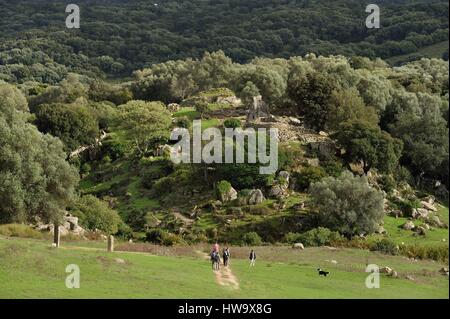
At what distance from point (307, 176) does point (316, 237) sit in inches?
698

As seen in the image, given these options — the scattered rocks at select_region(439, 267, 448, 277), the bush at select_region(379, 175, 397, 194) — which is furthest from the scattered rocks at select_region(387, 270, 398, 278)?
the bush at select_region(379, 175, 397, 194)

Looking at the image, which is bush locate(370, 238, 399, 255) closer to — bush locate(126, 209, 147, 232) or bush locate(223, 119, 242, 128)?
bush locate(126, 209, 147, 232)

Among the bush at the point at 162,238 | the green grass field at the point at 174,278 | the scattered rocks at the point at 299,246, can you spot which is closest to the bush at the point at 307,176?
the bush at the point at 162,238

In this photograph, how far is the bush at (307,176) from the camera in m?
77.7

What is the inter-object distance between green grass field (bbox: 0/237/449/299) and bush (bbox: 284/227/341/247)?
12.7 meters

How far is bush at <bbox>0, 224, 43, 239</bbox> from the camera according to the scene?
172ft

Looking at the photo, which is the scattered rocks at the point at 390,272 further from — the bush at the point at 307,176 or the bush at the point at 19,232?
the bush at the point at 307,176

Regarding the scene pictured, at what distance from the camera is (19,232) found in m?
53.4

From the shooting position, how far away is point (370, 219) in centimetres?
6725

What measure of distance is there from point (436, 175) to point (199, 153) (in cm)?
3649

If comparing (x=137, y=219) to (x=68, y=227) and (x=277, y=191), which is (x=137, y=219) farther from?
(x=277, y=191)

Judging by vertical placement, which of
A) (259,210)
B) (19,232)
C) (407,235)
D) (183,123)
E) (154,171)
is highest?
(183,123)

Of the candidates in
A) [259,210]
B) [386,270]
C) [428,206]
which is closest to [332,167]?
[428,206]

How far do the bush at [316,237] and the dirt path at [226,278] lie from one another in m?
19.6
